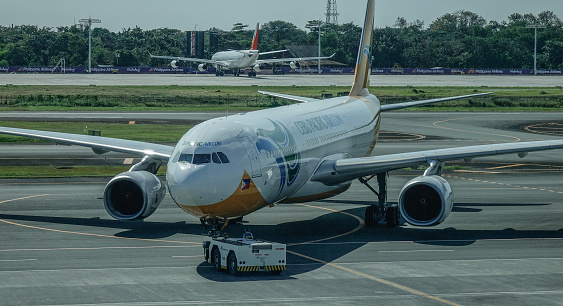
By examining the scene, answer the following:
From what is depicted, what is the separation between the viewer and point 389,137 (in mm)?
81125

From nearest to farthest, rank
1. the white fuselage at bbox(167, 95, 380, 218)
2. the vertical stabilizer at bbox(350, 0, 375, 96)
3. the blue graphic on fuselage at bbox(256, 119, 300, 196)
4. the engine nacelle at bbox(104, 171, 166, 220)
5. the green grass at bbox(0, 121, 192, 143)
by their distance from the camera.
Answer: the white fuselage at bbox(167, 95, 380, 218), the blue graphic on fuselage at bbox(256, 119, 300, 196), the engine nacelle at bbox(104, 171, 166, 220), the vertical stabilizer at bbox(350, 0, 375, 96), the green grass at bbox(0, 121, 192, 143)

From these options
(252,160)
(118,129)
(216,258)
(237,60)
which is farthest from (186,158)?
(237,60)

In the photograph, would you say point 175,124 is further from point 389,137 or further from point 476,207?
point 476,207

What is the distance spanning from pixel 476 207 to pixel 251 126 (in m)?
17.1

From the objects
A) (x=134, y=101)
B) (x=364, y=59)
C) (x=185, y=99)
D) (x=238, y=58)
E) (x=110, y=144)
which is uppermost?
(x=238, y=58)

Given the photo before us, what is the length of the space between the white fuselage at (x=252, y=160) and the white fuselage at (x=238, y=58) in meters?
136

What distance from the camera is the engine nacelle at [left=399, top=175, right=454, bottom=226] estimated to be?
3484 centimetres

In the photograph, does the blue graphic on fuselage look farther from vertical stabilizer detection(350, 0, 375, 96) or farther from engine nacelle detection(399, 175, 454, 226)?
vertical stabilizer detection(350, 0, 375, 96)

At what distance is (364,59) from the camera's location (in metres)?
50.5

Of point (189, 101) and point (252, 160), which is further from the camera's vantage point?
point (189, 101)

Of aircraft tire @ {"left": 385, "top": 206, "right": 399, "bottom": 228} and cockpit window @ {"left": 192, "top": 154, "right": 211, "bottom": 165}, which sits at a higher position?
cockpit window @ {"left": 192, "top": 154, "right": 211, "bottom": 165}

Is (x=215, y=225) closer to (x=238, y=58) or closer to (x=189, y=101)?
(x=189, y=101)

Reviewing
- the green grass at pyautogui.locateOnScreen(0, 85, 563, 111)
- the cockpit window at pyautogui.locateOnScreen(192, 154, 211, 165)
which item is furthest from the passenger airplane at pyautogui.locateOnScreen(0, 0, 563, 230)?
the green grass at pyautogui.locateOnScreen(0, 85, 563, 111)

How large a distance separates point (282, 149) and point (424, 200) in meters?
6.82
